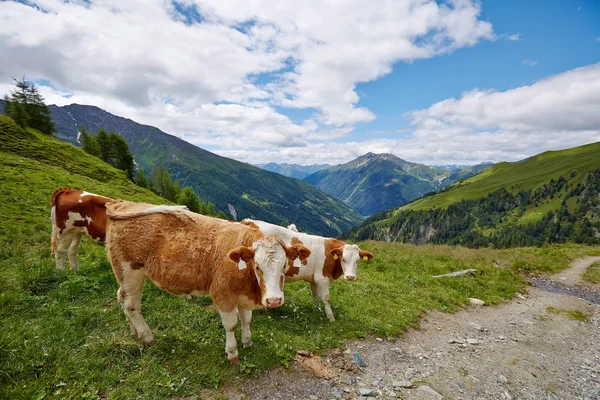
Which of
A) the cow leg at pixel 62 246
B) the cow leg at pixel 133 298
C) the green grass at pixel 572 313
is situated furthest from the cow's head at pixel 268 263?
the green grass at pixel 572 313

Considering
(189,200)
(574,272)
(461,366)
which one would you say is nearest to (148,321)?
(461,366)

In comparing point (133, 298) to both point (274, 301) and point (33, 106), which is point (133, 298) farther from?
point (33, 106)

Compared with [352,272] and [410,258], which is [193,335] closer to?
[352,272]

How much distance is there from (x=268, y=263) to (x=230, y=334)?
86.9 inches

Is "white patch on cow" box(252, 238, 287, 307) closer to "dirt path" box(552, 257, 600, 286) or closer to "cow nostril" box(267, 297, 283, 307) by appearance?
"cow nostril" box(267, 297, 283, 307)

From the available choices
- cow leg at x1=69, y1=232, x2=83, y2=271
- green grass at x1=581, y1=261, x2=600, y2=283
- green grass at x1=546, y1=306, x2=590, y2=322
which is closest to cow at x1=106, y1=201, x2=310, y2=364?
cow leg at x1=69, y1=232, x2=83, y2=271

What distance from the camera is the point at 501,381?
7254 mm

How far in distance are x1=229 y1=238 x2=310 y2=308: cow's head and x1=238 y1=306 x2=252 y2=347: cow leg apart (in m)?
1.53

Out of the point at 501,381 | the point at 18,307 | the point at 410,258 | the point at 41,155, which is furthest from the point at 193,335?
the point at 41,155

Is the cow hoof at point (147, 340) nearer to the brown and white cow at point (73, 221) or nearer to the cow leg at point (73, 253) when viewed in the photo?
the brown and white cow at point (73, 221)

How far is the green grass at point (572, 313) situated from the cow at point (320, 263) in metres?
10.2

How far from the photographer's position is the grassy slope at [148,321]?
5.38 m

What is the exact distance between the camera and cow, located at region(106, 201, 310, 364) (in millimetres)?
6293

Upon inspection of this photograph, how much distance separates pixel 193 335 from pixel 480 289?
1461 cm
